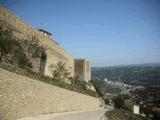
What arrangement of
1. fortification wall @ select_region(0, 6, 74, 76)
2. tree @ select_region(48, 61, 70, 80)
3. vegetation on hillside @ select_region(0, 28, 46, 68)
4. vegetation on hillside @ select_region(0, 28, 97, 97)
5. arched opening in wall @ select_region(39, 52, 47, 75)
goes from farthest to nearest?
tree @ select_region(48, 61, 70, 80) → arched opening in wall @ select_region(39, 52, 47, 75) → fortification wall @ select_region(0, 6, 74, 76) → vegetation on hillside @ select_region(0, 28, 46, 68) → vegetation on hillside @ select_region(0, 28, 97, 97)

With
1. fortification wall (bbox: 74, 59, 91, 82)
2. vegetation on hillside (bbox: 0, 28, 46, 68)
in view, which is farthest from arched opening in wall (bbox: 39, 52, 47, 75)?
fortification wall (bbox: 74, 59, 91, 82)

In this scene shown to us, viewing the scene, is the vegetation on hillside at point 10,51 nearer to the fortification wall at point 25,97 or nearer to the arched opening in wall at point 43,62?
the fortification wall at point 25,97

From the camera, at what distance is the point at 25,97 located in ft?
47.2

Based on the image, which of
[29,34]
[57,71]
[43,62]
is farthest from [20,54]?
[57,71]

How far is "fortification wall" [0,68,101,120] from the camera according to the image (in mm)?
12312

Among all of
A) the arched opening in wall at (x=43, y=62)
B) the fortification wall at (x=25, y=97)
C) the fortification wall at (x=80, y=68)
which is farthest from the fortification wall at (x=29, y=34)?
the fortification wall at (x=80, y=68)

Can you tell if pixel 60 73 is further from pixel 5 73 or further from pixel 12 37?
pixel 5 73

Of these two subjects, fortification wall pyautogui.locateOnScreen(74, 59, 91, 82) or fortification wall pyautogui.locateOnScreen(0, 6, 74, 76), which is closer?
fortification wall pyautogui.locateOnScreen(0, 6, 74, 76)

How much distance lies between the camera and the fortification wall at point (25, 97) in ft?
40.4

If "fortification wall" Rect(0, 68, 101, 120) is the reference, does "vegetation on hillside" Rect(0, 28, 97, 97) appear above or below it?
above

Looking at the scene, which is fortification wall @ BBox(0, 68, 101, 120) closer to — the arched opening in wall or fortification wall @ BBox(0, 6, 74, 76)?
the arched opening in wall

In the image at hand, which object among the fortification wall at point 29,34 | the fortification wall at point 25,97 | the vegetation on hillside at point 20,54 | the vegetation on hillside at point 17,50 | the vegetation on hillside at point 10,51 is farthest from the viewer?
the fortification wall at point 29,34

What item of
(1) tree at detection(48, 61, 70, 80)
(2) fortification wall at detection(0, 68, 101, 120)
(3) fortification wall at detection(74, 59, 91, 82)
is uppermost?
(3) fortification wall at detection(74, 59, 91, 82)

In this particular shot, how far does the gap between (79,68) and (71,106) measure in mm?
24389
